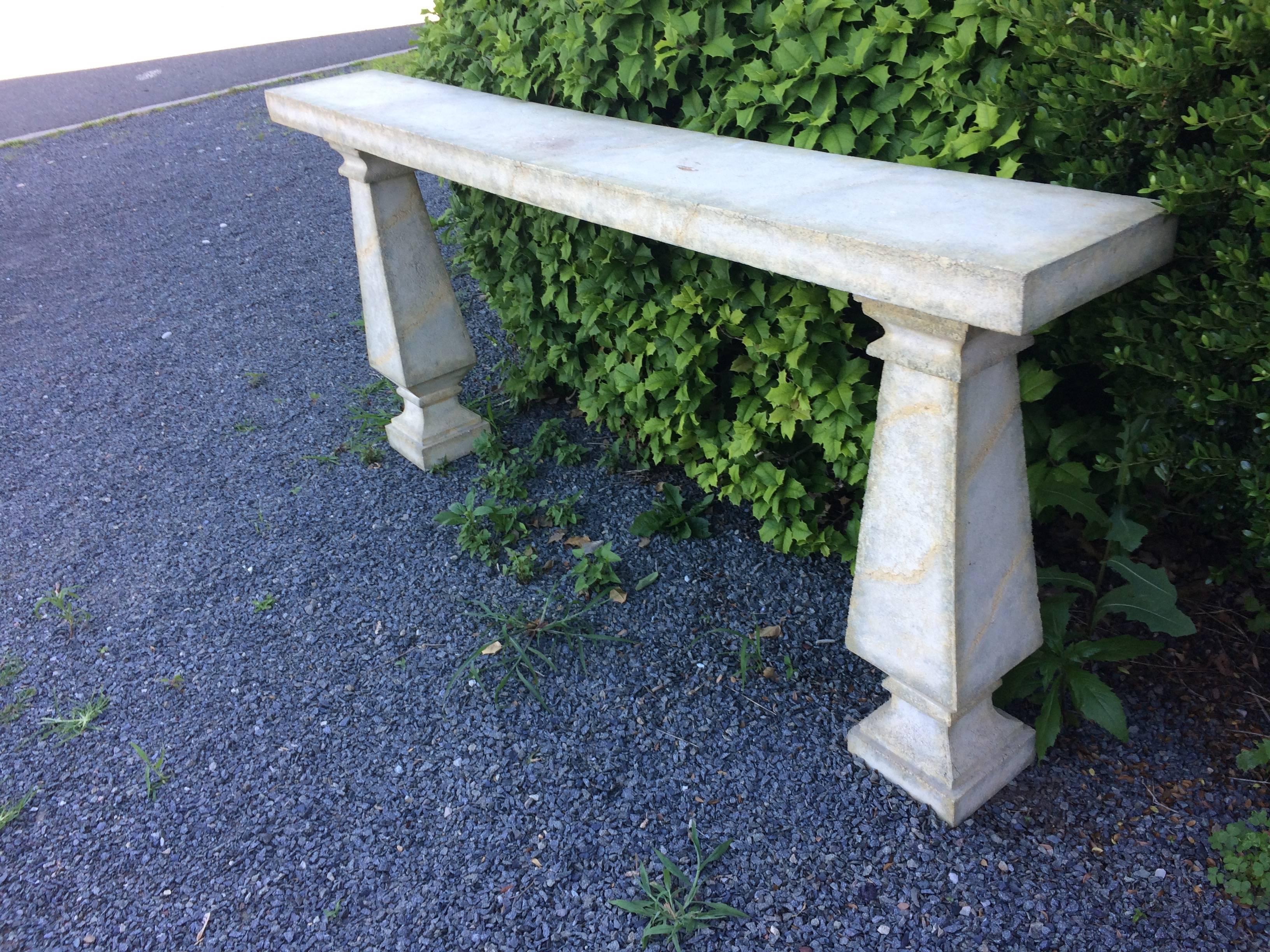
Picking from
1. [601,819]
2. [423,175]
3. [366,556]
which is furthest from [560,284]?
[423,175]

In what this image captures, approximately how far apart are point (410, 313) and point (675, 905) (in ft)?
7.40

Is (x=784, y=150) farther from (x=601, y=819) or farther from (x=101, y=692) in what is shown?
(x=101, y=692)

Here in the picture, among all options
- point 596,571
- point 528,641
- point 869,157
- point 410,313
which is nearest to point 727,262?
point 869,157

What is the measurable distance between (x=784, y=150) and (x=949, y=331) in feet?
2.98

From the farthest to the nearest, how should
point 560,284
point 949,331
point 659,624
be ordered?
point 560,284 → point 659,624 → point 949,331

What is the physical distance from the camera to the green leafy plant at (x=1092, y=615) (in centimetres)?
210

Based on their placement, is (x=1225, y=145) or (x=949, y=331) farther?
(x=1225, y=145)

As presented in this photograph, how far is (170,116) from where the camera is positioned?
28.9 feet

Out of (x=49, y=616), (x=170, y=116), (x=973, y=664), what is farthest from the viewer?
(x=170, y=116)

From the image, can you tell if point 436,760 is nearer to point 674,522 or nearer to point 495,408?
point 674,522

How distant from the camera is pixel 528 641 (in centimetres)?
276

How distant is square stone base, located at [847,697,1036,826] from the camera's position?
2102 mm

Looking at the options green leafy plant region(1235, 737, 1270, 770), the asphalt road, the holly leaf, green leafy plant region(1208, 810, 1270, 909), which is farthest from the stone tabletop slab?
the asphalt road

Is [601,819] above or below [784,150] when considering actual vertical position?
below
